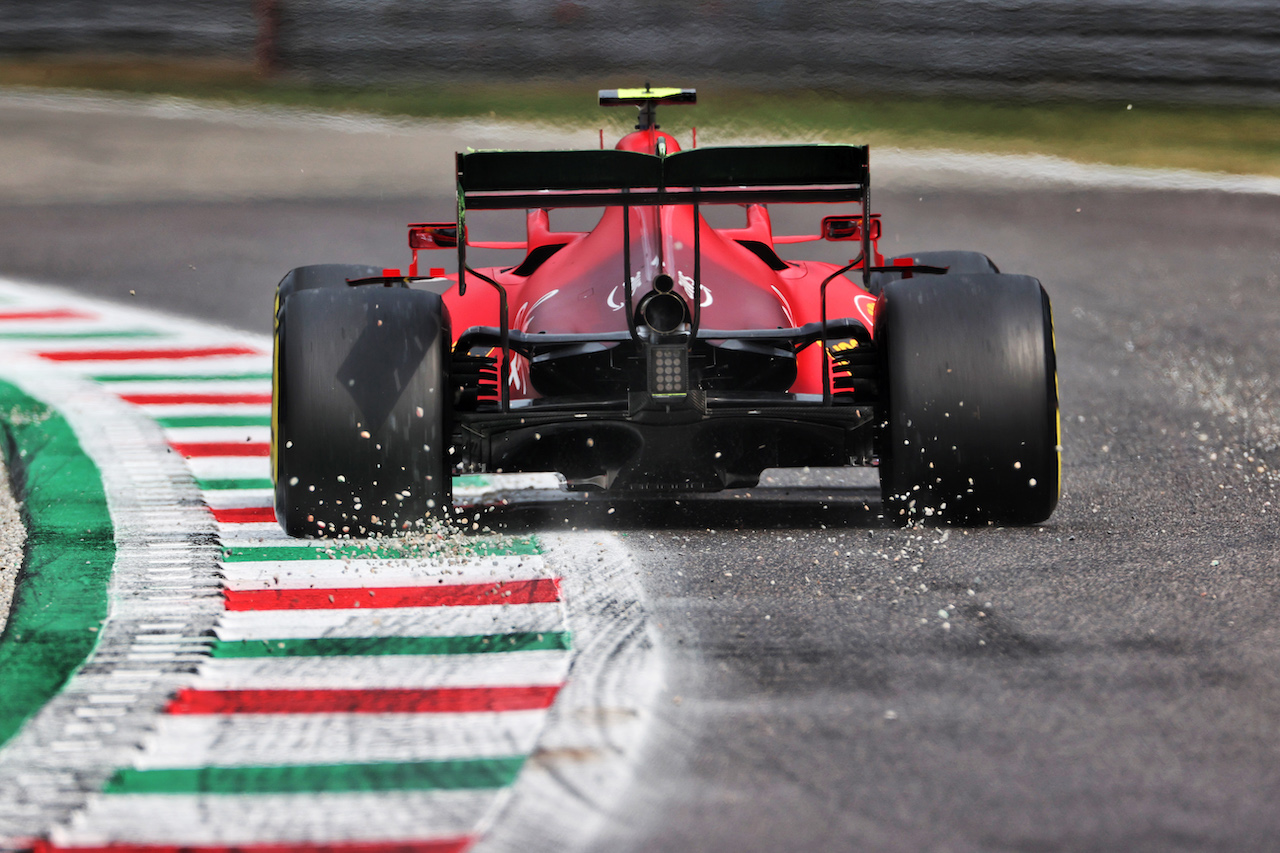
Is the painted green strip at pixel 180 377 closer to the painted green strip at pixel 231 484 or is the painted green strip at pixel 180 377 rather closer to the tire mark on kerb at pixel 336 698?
the painted green strip at pixel 231 484

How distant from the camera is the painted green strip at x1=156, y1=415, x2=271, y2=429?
8250mm

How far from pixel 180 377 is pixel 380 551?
5020mm

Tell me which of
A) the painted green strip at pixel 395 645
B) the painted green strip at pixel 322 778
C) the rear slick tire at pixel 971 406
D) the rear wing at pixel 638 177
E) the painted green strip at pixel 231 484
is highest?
the rear wing at pixel 638 177

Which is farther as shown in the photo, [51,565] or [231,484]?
[231,484]

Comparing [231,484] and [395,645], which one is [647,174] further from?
[231,484]

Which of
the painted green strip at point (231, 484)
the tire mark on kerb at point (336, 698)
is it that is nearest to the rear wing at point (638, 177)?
the tire mark on kerb at point (336, 698)

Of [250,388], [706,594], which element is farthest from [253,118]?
[706,594]

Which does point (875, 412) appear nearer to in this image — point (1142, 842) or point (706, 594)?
point (706, 594)

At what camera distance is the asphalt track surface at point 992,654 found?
291 centimetres

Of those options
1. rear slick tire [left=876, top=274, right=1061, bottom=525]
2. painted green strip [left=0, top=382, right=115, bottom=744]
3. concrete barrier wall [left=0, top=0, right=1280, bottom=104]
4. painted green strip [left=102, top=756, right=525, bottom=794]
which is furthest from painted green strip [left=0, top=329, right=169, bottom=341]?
painted green strip [left=102, top=756, right=525, bottom=794]

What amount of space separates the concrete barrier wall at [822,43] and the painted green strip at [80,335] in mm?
4838

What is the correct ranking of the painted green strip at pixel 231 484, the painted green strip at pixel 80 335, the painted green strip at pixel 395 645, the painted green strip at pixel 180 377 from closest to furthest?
the painted green strip at pixel 395 645 → the painted green strip at pixel 231 484 → the painted green strip at pixel 180 377 → the painted green strip at pixel 80 335

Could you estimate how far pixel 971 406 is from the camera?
515 centimetres

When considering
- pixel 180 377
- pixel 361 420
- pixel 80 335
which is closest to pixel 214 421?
pixel 180 377
